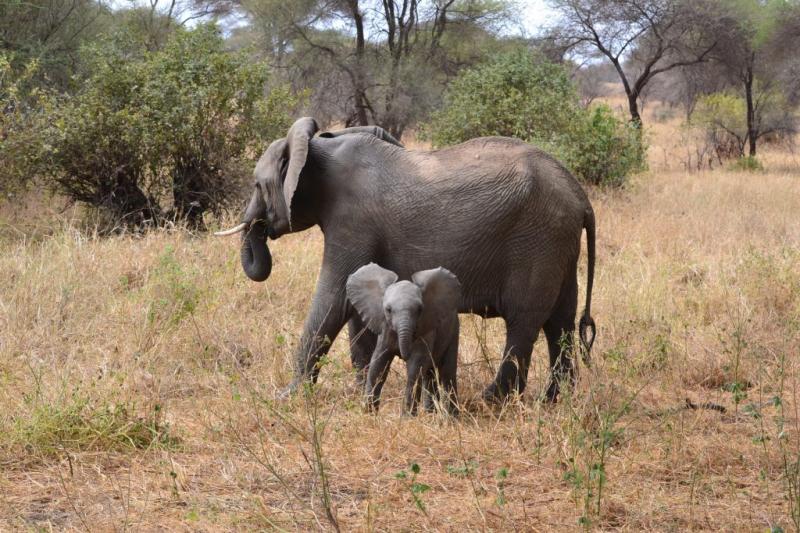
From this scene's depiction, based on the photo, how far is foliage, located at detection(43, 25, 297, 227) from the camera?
939 centimetres

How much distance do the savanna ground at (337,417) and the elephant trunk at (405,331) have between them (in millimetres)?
294

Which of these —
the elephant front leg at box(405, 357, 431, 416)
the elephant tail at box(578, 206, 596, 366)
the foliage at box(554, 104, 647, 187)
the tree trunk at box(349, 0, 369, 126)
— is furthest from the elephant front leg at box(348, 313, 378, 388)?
the tree trunk at box(349, 0, 369, 126)

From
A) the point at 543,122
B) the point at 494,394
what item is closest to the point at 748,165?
the point at 543,122

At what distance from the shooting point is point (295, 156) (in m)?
4.88

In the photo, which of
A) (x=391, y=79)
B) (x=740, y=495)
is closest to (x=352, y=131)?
(x=740, y=495)

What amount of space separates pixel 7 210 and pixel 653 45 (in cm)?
1699

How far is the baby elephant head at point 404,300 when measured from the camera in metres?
4.16

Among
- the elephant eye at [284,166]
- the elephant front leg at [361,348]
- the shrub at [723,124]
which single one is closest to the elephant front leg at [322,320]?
the elephant front leg at [361,348]

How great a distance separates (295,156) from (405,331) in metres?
1.24

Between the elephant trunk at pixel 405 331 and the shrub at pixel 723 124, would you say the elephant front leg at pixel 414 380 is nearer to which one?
the elephant trunk at pixel 405 331

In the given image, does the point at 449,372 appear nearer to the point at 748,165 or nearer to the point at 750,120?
the point at 748,165

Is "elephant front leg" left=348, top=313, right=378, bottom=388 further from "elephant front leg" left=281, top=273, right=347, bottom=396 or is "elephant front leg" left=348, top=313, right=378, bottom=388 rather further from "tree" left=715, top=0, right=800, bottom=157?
"tree" left=715, top=0, right=800, bottom=157

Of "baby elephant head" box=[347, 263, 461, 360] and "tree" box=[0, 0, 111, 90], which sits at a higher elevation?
"tree" box=[0, 0, 111, 90]

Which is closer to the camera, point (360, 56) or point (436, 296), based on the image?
point (436, 296)
